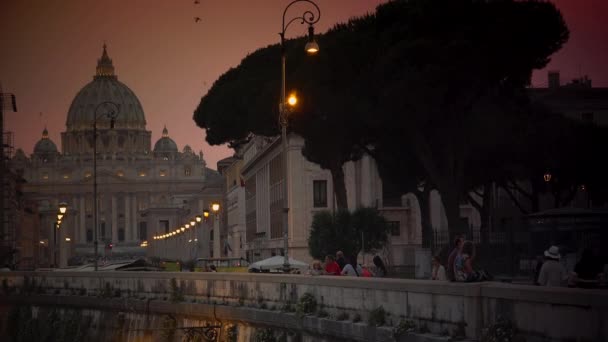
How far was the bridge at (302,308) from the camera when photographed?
13836 millimetres

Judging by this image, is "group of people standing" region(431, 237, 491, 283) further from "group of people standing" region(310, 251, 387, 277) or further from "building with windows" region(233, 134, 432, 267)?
"building with windows" region(233, 134, 432, 267)

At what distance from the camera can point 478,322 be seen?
15328 mm

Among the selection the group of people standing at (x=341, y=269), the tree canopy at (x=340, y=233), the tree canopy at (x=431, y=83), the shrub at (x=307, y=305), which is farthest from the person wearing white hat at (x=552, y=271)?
the tree canopy at (x=340, y=233)

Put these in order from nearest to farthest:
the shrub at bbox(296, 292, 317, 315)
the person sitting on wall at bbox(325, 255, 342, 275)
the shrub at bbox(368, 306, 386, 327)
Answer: the shrub at bbox(368, 306, 386, 327) → the shrub at bbox(296, 292, 317, 315) → the person sitting on wall at bbox(325, 255, 342, 275)

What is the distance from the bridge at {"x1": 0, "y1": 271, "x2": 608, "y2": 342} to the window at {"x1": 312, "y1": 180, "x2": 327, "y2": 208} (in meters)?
27.0

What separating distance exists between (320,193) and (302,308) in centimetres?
5013

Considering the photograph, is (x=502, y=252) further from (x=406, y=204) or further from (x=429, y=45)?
(x=406, y=204)

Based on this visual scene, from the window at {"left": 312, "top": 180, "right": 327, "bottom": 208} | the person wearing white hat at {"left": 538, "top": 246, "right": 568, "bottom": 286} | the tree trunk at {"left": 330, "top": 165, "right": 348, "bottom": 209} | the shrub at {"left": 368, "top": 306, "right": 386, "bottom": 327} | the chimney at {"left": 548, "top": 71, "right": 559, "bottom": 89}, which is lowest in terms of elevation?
the shrub at {"left": 368, "top": 306, "right": 386, "bottom": 327}

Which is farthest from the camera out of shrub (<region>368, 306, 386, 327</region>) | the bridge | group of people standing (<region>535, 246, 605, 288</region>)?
group of people standing (<region>535, 246, 605, 288</region>)

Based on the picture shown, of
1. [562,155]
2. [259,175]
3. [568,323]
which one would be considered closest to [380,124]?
[562,155]

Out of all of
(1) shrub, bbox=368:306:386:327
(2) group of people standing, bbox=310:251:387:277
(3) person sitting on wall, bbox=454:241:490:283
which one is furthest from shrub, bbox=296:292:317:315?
(2) group of people standing, bbox=310:251:387:277

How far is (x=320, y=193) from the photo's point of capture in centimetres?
7300

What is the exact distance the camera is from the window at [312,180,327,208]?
239 ft

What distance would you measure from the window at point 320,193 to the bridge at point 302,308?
2703cm
